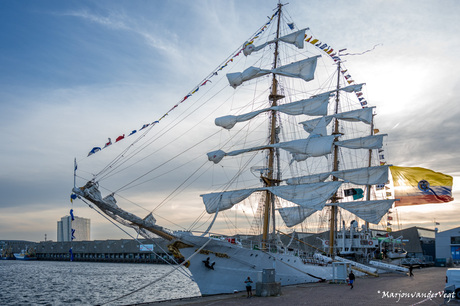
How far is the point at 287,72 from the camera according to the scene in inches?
1748

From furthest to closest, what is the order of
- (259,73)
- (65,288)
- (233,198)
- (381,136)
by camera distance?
(381,136) → (65,288) → (259,73) → (233,198)

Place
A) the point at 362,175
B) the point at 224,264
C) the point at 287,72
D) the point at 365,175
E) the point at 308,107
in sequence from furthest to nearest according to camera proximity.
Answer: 1. the point at 362,175
2. the point at 365,175
3. the point at 308,107
4. the point at 287,72
5. the point at 224,264

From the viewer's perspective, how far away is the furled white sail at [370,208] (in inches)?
2237

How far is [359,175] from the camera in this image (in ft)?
190

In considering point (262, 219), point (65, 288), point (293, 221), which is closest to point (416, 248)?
point (293, 221)

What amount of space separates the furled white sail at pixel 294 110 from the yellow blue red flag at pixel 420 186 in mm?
20221

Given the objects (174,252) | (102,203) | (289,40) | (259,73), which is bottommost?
(174,252)

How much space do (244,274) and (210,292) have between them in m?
3.00

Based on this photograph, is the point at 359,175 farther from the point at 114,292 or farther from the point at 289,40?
the point at 114,292

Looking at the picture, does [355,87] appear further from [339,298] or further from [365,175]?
[339,298]

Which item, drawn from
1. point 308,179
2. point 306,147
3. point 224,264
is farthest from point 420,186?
point 224,264

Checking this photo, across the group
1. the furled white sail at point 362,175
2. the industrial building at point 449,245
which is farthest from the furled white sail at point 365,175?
the industrial building at point 449,245

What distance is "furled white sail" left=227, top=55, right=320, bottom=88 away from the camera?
1731 inches

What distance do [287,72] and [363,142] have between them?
22.5m
